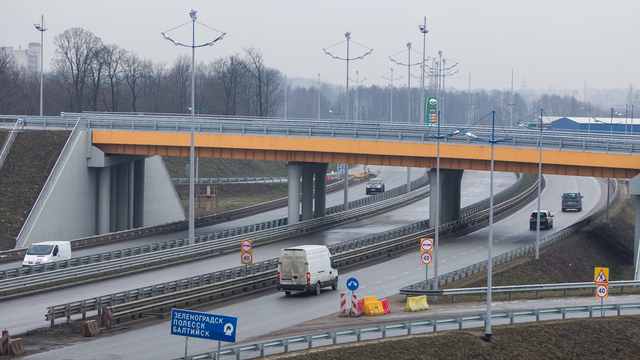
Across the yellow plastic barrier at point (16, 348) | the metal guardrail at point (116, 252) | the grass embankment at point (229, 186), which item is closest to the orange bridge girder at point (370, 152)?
the metal guardrail at point (116, 252)

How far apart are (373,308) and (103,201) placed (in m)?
31.2

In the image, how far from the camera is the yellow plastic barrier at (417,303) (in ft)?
98.5

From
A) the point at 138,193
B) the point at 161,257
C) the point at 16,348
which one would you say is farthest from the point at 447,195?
the point at 16,348

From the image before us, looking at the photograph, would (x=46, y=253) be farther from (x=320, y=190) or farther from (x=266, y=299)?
(x=320, y=190)

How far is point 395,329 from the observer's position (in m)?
25.8

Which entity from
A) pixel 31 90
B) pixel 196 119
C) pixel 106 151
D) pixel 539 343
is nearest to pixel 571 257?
pixel 539 343

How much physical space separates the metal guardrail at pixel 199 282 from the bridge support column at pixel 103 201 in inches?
778

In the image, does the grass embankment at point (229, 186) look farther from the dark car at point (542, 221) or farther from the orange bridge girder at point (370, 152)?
the dark car at point (542, 221)

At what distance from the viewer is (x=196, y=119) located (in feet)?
178

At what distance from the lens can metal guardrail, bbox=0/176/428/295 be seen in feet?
109

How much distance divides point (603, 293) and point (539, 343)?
4.22 m

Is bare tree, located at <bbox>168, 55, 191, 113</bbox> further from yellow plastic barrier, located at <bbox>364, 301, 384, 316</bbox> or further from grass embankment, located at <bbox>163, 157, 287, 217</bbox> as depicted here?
yellow plastic barrier, located at <bbox>364, 301, 384, 316</bbox>

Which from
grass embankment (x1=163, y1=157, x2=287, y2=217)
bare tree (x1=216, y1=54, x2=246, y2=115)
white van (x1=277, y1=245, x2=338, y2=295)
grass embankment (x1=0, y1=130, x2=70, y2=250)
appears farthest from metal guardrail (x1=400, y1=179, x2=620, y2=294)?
bare tree (x1=216, y1=54, x2=246, y2=115)

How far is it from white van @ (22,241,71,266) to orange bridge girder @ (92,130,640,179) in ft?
52.5
